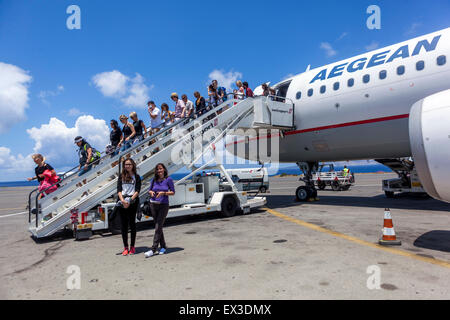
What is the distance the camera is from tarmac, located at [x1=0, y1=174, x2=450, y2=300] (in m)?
3.62

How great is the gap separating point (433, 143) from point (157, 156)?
682cm

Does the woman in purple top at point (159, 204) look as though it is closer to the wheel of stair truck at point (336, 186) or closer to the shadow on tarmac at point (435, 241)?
the shadow on tarmac at point (435, 241)

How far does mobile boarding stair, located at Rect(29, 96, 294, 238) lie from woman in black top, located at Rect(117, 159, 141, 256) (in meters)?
2.24

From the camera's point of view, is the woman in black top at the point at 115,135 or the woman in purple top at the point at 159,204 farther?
the woman in black top at the point at 115,135

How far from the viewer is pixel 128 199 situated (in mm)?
5648

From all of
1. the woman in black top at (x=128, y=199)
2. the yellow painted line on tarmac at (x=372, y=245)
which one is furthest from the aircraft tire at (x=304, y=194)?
the woman in black top at (x=128, y=199)

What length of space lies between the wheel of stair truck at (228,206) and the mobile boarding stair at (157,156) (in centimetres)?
135

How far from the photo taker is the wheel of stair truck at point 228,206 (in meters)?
9.99

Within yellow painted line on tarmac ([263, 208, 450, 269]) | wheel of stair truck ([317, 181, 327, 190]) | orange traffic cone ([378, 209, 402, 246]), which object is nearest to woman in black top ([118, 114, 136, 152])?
yellow painted line on tarmac ([263, 208, 450, 269])

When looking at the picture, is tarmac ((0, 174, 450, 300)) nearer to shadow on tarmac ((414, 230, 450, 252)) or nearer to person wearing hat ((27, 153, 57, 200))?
shadow on tarmac ((414, 230, 450, 252))

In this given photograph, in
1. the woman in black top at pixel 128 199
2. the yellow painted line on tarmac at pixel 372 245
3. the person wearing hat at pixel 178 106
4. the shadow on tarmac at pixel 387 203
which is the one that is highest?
the person wearing hat at pixel 178 106

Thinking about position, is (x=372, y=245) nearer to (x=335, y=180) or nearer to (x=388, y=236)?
(x=388, y=236)
